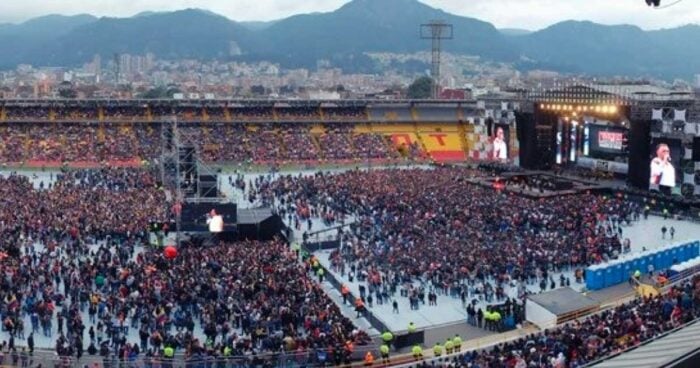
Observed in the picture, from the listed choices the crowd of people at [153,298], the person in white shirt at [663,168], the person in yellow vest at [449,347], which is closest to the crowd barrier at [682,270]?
the person in yellow vest at [449,347]

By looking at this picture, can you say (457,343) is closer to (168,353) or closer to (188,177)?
(168,353)

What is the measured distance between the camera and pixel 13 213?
28453 millimetres

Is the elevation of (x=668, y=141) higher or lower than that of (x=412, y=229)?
higher

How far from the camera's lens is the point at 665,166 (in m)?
35.4

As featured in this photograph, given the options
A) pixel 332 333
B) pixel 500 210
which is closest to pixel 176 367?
pixel 332 333

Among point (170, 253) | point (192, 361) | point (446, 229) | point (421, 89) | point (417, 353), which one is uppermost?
point (421, 89)

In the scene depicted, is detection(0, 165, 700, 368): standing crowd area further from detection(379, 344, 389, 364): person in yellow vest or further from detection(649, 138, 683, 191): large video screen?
detection(649, 138, 683, 191): large video screen

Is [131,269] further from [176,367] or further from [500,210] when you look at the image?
[500,210]

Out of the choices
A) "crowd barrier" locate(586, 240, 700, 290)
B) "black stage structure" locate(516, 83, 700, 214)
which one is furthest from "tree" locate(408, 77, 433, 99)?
"crowd barrier" locate(586, 240, 700, 290)

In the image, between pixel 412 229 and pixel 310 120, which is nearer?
pixel 412 229

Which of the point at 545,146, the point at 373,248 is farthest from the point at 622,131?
the point at 373,248

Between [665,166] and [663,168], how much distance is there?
0.13m

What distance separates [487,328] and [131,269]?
31.7ft

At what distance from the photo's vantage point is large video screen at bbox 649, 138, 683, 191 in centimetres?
3516
